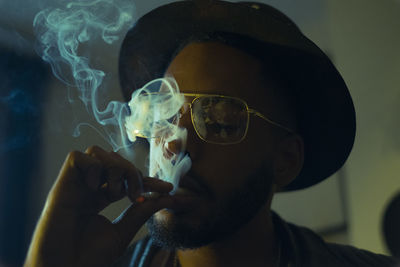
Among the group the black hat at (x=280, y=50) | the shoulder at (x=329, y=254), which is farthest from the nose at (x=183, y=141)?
the shoulder at (x=329, y=254)

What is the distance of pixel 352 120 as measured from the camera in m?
1.32

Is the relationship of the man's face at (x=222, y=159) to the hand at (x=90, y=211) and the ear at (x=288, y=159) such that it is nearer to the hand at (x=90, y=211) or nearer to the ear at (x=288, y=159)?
the ear at (x=288, y=159)

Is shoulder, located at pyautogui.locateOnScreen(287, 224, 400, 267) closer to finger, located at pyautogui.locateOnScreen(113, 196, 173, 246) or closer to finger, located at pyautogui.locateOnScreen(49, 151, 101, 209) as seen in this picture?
finger, located at pyautogui.locateOnScreen(113, 196, 173, 246)

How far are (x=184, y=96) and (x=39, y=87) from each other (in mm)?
466

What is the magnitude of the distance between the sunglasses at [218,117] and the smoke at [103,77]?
5 cm


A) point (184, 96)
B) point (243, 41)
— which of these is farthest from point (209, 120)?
point (243, 41)

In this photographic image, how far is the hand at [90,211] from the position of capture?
0.91m

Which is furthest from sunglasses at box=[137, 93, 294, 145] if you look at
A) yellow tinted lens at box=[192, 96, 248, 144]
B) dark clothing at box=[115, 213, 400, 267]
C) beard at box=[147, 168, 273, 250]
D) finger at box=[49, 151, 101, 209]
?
dark clothing at box=[115, 213, 400, 267]

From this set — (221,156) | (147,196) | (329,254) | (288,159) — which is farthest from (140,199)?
(329,254)

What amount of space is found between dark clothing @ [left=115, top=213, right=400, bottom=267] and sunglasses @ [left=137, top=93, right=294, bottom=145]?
1.31 ft

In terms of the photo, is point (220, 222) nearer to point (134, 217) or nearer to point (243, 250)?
point (243, 250)

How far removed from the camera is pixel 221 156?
111 centimetres

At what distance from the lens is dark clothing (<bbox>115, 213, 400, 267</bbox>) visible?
49.7 inches

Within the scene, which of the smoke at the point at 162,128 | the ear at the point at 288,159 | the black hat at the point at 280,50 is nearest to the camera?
the smoke at the point at 162,128
